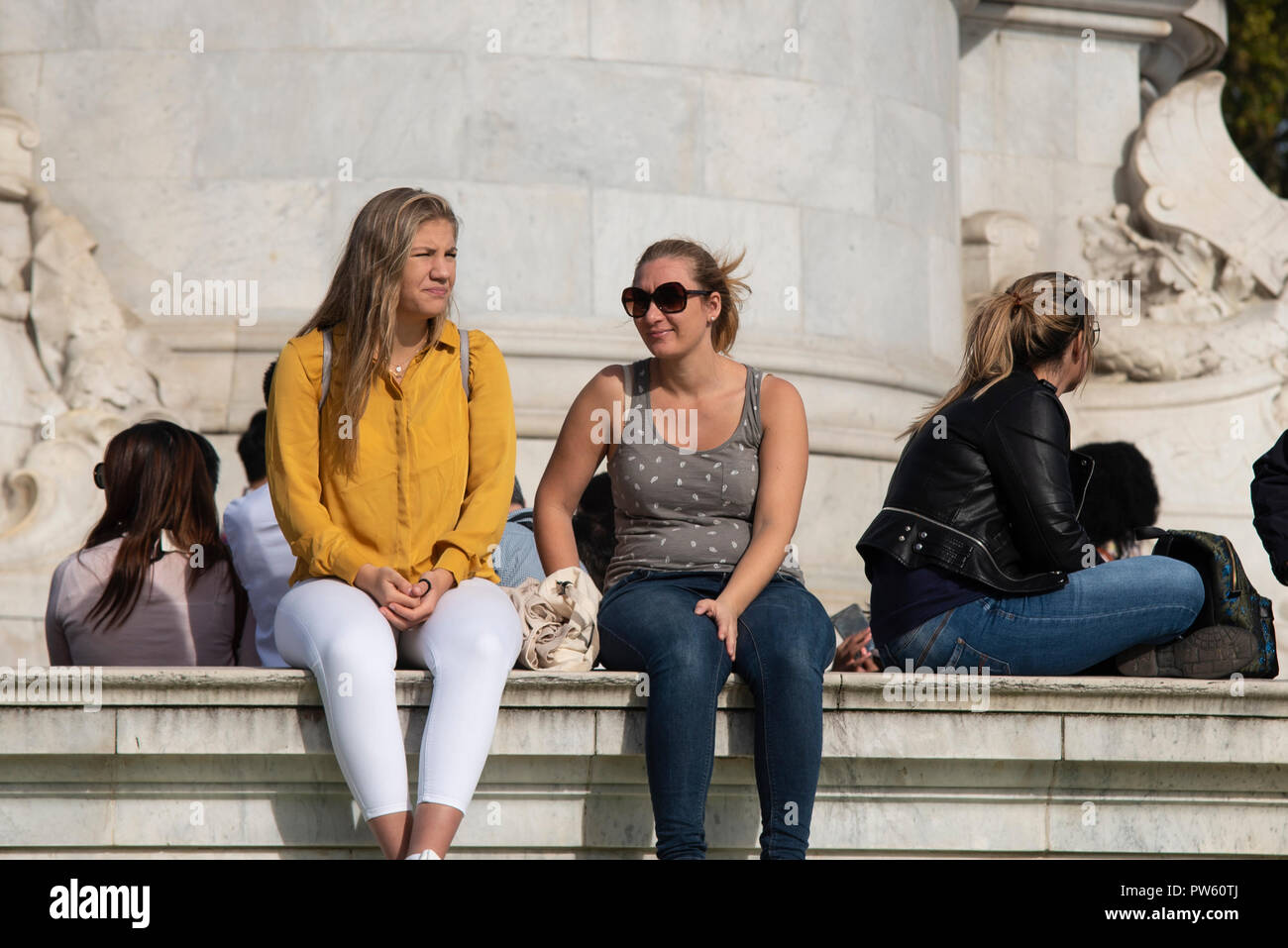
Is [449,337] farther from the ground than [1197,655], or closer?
farther from the ground

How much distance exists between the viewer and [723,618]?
17.7ft

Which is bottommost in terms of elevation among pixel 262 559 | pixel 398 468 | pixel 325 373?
pixel 262 559

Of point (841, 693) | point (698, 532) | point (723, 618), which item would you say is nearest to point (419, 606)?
point (723, 618)

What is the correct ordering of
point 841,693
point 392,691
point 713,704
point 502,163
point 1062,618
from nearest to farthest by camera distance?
point 392,691 → point 713,704 → point 841,693 → point 1062,618 → point 502,163

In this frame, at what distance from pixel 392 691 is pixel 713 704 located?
2.85 feet

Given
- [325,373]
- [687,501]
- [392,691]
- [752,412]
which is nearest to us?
[392,691]

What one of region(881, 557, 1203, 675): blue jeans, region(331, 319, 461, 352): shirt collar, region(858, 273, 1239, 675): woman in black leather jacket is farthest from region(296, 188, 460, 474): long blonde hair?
region(881, 557, 1203, 675): blue jeans

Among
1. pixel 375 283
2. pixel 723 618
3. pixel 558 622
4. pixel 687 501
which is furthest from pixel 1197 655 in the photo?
pixel 375 283

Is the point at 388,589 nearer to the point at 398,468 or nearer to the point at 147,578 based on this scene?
the point at 398,468

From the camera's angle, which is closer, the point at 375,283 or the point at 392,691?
the point at 392,691

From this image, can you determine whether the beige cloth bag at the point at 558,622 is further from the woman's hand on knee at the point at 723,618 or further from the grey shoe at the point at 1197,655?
the grey shoe at the point at 1197,655

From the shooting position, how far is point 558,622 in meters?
5.71

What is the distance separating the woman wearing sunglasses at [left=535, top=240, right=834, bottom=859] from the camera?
513 cm

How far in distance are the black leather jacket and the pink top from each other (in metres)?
2.28
